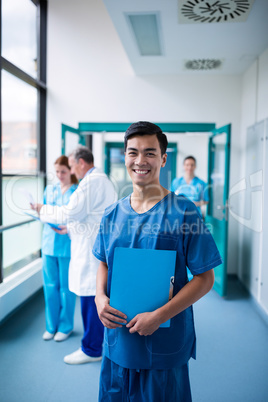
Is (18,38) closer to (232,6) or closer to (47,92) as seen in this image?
(47,92)

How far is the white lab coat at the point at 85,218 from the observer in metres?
1.78

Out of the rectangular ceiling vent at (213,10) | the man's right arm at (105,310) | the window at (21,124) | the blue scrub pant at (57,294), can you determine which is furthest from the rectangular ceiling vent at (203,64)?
the man's right arm at (105,310)

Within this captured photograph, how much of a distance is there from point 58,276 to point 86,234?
1.85 ft

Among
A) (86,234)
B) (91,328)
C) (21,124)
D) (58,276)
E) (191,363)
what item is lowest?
(191,363)

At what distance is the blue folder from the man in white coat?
93 cm

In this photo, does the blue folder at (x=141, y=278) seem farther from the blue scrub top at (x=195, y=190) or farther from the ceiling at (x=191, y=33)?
the blue scrub top at (x=195, y=190)

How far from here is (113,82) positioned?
3.28m

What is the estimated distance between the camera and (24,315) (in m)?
2.54

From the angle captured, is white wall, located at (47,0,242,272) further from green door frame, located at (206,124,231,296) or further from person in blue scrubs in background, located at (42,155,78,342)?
person in blue scrubs in background, located at (42,155,78,342)

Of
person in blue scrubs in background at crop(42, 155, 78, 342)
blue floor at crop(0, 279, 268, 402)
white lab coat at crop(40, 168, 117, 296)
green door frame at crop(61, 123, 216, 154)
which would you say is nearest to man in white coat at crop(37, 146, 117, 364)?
white lab coat at crop(40, 168, 117, 296)

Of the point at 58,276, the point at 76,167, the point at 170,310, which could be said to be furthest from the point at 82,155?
the point at 170,310

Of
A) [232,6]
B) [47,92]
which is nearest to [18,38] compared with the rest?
[47,92]

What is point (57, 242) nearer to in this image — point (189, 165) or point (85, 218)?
point (85, 218)

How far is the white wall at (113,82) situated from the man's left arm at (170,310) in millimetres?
2634
